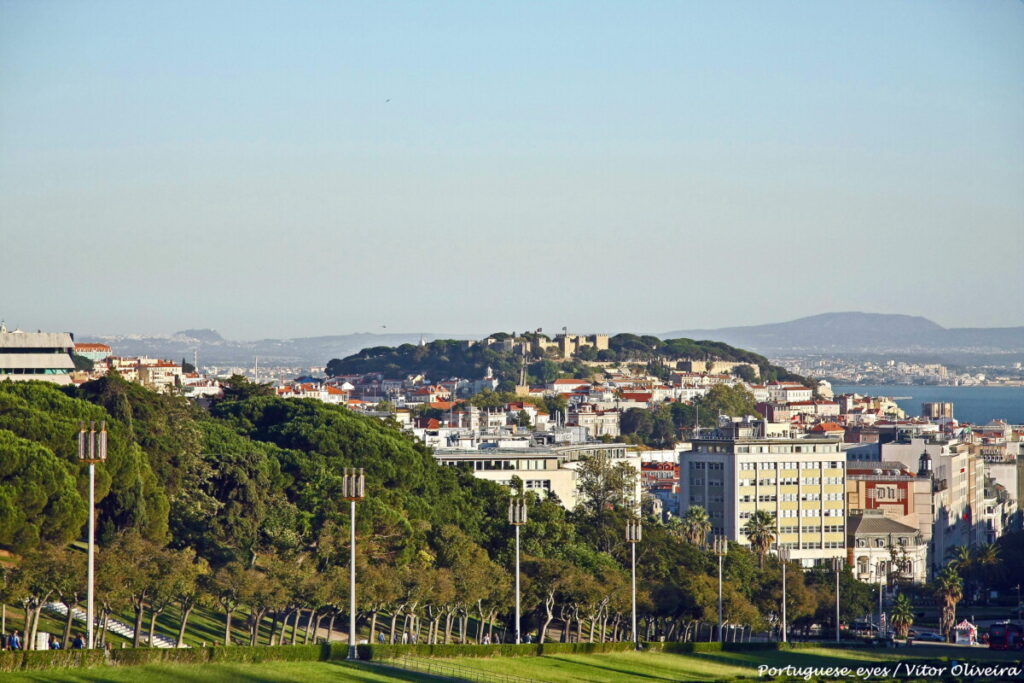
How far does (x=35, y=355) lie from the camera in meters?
107

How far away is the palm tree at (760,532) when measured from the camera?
89.5 meters

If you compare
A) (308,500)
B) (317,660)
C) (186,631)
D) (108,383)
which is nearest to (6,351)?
(108,383)

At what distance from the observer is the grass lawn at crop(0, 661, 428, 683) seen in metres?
36.5

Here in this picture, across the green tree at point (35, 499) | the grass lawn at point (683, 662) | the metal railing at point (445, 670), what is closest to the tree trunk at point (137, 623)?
the green tree at point (35, 499)

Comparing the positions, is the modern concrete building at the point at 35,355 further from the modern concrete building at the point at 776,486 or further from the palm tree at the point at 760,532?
the palm tree at the point at 760,532

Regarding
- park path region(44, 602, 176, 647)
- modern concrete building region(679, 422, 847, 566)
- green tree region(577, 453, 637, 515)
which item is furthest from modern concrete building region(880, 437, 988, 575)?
park path region(44, 602, 176, 647)

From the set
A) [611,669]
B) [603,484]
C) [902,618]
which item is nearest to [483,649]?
[611,669]

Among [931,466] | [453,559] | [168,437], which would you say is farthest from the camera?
[931,466]

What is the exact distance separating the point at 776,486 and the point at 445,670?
5851 cm

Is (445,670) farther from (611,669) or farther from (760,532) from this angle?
(760,532)

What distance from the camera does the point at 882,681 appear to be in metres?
45.0

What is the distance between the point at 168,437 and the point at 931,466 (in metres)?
61.1

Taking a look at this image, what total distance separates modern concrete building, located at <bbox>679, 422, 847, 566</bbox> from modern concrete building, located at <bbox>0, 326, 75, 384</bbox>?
114ft

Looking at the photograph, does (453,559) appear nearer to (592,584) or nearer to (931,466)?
(592,584)
